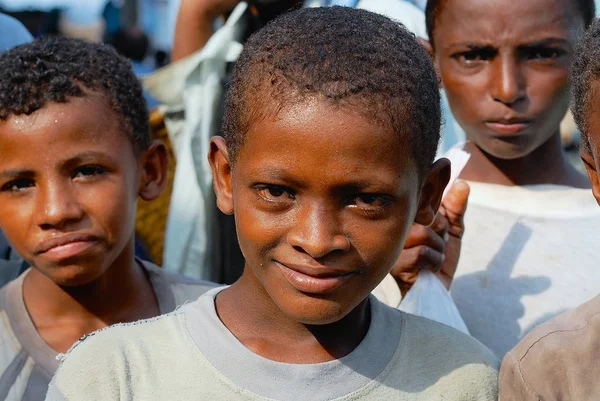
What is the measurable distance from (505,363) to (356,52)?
75cm

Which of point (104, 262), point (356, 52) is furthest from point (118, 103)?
point (356, 52)

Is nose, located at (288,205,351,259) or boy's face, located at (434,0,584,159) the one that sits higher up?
boy's face, located at (434,0,584,159)

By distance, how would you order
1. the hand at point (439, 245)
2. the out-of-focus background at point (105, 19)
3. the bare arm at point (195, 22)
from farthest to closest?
the out-of-focus background at point (105, 19)
the bare arm at point (195, 22)
the hand at point (439, 245)

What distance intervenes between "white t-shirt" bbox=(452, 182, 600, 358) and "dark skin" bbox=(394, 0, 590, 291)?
159mm

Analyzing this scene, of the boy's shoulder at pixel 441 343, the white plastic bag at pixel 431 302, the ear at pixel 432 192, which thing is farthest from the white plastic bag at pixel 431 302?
the ear at pixel 432 192

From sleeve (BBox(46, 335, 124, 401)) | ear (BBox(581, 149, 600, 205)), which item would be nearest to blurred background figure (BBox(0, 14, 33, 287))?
sleeve (BBox(46, 335, 124, 401))

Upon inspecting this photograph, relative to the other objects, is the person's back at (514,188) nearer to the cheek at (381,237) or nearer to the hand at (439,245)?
the hand at (439,245)

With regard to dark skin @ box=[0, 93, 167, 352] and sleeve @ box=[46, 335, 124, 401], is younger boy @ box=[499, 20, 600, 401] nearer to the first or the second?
sleeve @ box=[46, 335, 124, 401]

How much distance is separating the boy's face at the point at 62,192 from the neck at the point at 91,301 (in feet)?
0.40

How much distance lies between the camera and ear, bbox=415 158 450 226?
2.09 metres

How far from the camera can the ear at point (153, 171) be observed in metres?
2.83

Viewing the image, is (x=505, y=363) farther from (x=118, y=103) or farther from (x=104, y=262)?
(x=118, y=103)

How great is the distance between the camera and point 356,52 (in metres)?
1.87

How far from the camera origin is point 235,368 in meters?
1.92
